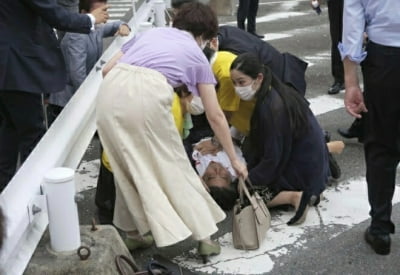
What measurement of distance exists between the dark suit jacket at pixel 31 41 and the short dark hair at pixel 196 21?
57 cm

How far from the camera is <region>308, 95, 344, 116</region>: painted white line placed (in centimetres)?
637

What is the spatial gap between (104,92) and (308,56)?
216 inches

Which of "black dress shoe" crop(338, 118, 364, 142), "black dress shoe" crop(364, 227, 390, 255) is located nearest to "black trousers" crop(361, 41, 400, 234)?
"black dress shoe" crop(364, 227, 390, 255)

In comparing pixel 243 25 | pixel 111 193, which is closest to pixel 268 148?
pixel 111 193

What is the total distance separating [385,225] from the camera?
12.2 feet

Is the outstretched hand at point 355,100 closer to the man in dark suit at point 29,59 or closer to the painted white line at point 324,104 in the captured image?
Answer: the man in dark suit at point 29,59

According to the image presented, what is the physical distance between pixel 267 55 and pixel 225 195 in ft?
4.09

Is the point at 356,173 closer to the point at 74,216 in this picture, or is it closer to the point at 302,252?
the point at 302,252

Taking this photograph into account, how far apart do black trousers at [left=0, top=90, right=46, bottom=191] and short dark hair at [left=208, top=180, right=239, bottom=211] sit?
1.21m

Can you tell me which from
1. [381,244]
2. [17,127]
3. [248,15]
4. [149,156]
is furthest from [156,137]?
[248,15]

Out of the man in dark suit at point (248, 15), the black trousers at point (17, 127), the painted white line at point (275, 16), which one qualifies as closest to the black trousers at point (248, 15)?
the man in dark suit at point (248, 15)

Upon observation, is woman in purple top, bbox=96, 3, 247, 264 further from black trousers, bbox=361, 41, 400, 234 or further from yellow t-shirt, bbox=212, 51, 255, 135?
black trousers, bbox=361, 41, 400, 234

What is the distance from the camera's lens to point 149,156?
11.4ft

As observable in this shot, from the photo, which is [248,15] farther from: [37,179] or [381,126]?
[37,179]
